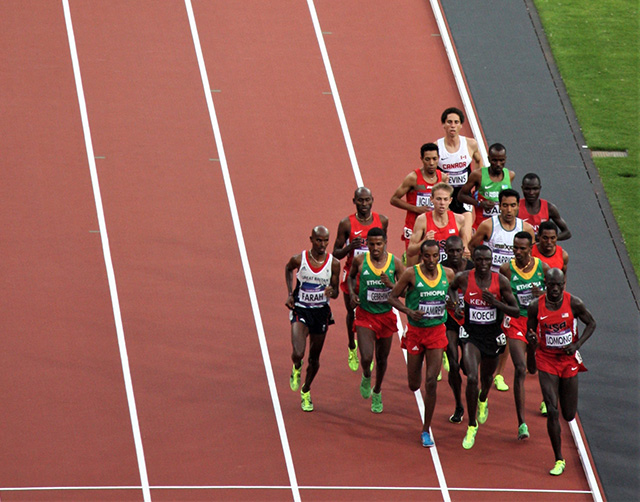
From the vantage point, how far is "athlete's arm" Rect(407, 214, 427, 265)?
13.1m

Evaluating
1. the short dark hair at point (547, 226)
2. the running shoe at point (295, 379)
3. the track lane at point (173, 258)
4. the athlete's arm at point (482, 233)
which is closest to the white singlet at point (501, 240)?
the athlete's arm at point (482, 233)

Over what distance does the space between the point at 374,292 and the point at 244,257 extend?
3294 mm

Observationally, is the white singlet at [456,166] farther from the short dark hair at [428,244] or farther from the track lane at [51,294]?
the track lane at [51,294]

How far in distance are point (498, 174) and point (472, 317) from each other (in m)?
2.14

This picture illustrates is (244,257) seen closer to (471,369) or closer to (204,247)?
(204,247)

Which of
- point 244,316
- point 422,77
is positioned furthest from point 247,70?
point 244,316

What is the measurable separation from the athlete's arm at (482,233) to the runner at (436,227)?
11cm

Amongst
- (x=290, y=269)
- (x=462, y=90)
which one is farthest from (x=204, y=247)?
(x=462, y=90)

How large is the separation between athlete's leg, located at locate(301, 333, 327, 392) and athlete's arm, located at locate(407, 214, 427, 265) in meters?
1.21

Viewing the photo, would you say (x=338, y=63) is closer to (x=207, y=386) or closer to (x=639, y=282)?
(x=639, y=282)

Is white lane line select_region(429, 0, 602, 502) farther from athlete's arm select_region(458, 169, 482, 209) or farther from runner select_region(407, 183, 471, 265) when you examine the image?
athlete's arm select_region(458, 169, 482, 209)

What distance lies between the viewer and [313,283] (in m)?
12.6

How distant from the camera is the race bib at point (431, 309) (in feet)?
39.7

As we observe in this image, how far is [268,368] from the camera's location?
1380 centimetres
